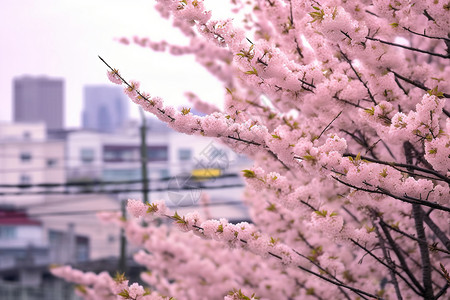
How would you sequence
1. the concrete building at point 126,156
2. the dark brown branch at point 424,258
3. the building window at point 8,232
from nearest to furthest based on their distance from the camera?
the dark brown branch at point 424,258 → the building window at point 8,232 → the concrete building at point 126,156

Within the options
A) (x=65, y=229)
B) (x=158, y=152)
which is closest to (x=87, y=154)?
(x=158, y=152)

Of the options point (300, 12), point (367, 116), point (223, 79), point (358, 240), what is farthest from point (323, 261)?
point (223, 79)

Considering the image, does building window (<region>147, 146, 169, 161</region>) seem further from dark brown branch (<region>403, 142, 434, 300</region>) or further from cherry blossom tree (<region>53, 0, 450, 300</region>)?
dark brown branch (<region>403, 142, 434, 300</region>)

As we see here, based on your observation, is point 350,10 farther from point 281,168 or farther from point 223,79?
point 223,79

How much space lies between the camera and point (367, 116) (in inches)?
162

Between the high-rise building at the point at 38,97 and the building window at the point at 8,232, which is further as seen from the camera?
the high-rise building at the point at 38,97

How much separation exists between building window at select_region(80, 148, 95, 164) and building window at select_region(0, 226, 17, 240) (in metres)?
15.3

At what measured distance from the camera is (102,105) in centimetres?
17338

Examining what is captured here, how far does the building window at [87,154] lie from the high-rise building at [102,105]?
8465cm

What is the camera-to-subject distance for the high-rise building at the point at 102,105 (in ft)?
551

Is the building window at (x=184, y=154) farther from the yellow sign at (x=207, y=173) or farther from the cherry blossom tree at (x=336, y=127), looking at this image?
the cherry blossom tree at (x=336, y=127)

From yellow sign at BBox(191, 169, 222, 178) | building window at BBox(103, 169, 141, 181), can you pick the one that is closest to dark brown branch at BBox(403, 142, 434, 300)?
yellow sign at BBox(191, 169, 222, 178)

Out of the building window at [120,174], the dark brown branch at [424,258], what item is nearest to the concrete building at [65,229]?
the building window at [120,174]

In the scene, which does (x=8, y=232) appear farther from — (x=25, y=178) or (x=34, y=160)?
(x=25, y=178)
